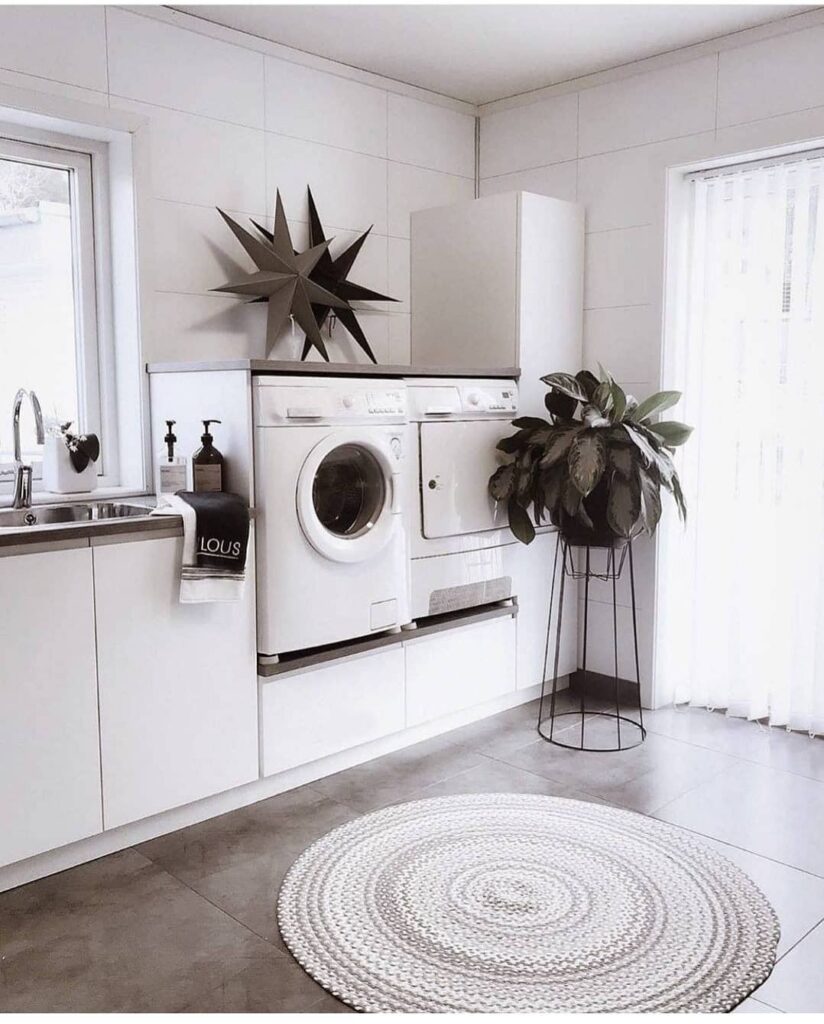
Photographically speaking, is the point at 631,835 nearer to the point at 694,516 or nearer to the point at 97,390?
the point at 694,516

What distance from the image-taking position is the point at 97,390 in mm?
3137

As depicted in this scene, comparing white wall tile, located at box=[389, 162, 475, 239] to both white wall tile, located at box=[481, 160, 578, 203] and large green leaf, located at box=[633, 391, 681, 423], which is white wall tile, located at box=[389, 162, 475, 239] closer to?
white wall tile, located at box=[481, 160, 578, 203]

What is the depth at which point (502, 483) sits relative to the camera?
328 cm

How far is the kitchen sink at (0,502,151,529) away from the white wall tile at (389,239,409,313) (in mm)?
1448

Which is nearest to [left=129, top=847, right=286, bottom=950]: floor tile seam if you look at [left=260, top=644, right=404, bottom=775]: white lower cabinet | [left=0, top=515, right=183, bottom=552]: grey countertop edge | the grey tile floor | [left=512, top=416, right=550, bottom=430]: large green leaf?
the grey tile floor

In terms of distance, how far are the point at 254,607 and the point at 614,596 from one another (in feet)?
4.95

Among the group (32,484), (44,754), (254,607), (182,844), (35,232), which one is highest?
(35,232)

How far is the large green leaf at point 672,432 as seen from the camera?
3205mm

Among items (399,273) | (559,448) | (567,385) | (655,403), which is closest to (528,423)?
(567,385)

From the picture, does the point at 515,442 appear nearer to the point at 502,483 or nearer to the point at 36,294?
the point at 502,483

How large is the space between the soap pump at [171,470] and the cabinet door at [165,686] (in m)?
0.37

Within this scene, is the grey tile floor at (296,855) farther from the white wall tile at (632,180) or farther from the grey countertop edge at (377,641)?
the white wall tile at (632,180)

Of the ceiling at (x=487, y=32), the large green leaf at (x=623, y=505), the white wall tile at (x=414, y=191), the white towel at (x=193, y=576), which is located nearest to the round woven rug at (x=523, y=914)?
the white towel at (x=193, y=576)

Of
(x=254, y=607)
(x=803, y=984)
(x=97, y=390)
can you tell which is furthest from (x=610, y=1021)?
(x=97, y=390)
